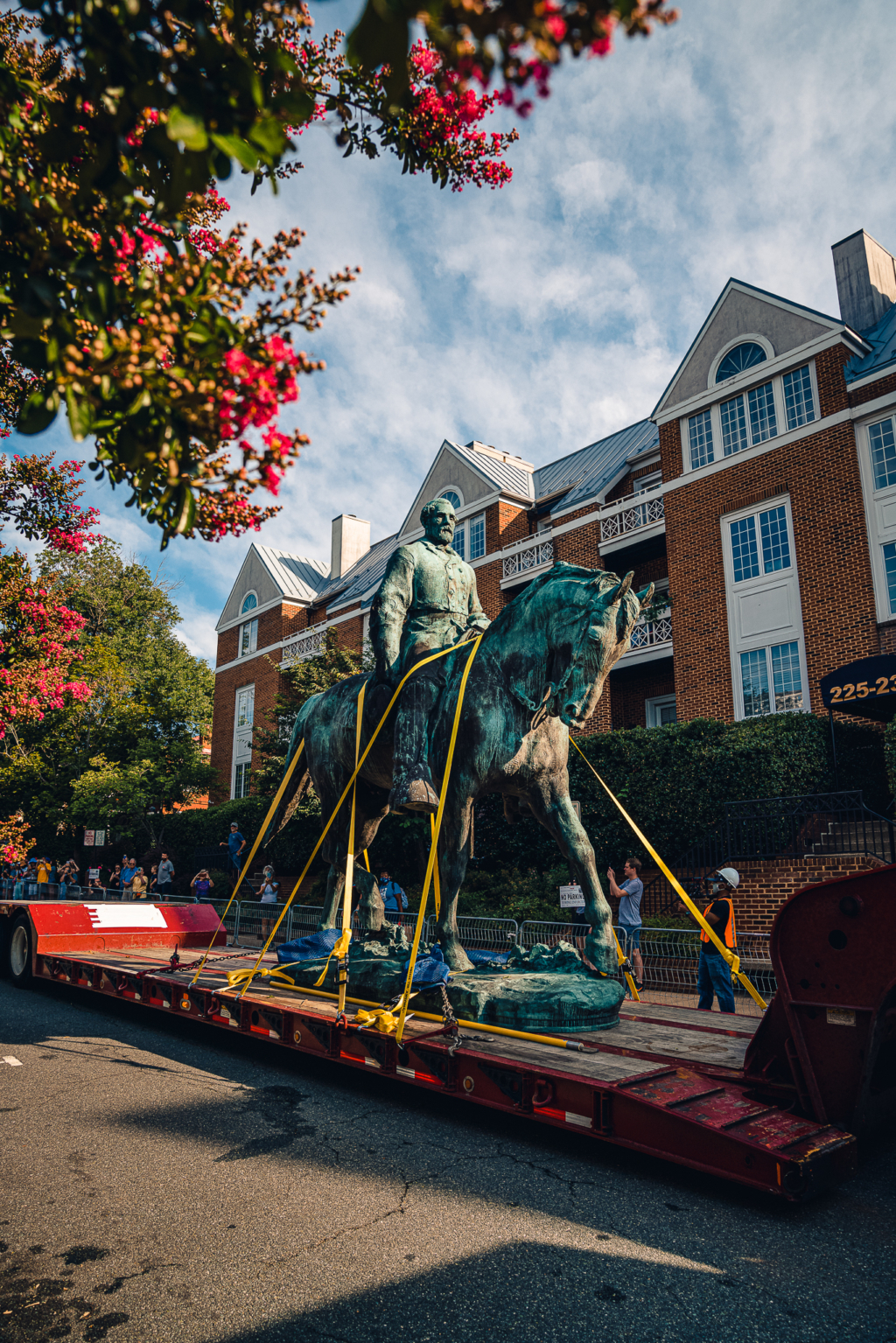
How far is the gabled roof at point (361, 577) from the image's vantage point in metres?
33.2

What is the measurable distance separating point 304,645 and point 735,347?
68.5 ft

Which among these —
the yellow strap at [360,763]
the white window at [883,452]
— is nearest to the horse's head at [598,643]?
the yellow strap at [360,763]

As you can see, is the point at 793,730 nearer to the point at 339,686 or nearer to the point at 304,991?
the point at 339,686

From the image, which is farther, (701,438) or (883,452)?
(701,438)

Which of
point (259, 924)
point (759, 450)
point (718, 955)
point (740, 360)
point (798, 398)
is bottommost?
point (259, 924)

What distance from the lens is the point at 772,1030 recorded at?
420 centimetres

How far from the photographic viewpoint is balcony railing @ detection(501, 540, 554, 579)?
25.5m

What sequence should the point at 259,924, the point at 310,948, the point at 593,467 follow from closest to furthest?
the point at 310,948 < the point at 259,924 < the point at 593,467

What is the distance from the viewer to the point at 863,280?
21188 millimetres

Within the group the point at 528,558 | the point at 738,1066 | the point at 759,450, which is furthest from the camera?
the point at 528,558

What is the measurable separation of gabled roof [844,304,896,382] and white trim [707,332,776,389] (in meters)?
2.03

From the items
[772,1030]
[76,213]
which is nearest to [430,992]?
[772,1030]

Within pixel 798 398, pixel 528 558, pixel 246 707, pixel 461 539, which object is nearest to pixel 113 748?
pixel 246 707

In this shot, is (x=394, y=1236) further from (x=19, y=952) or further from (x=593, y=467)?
(x=593, y=467)
